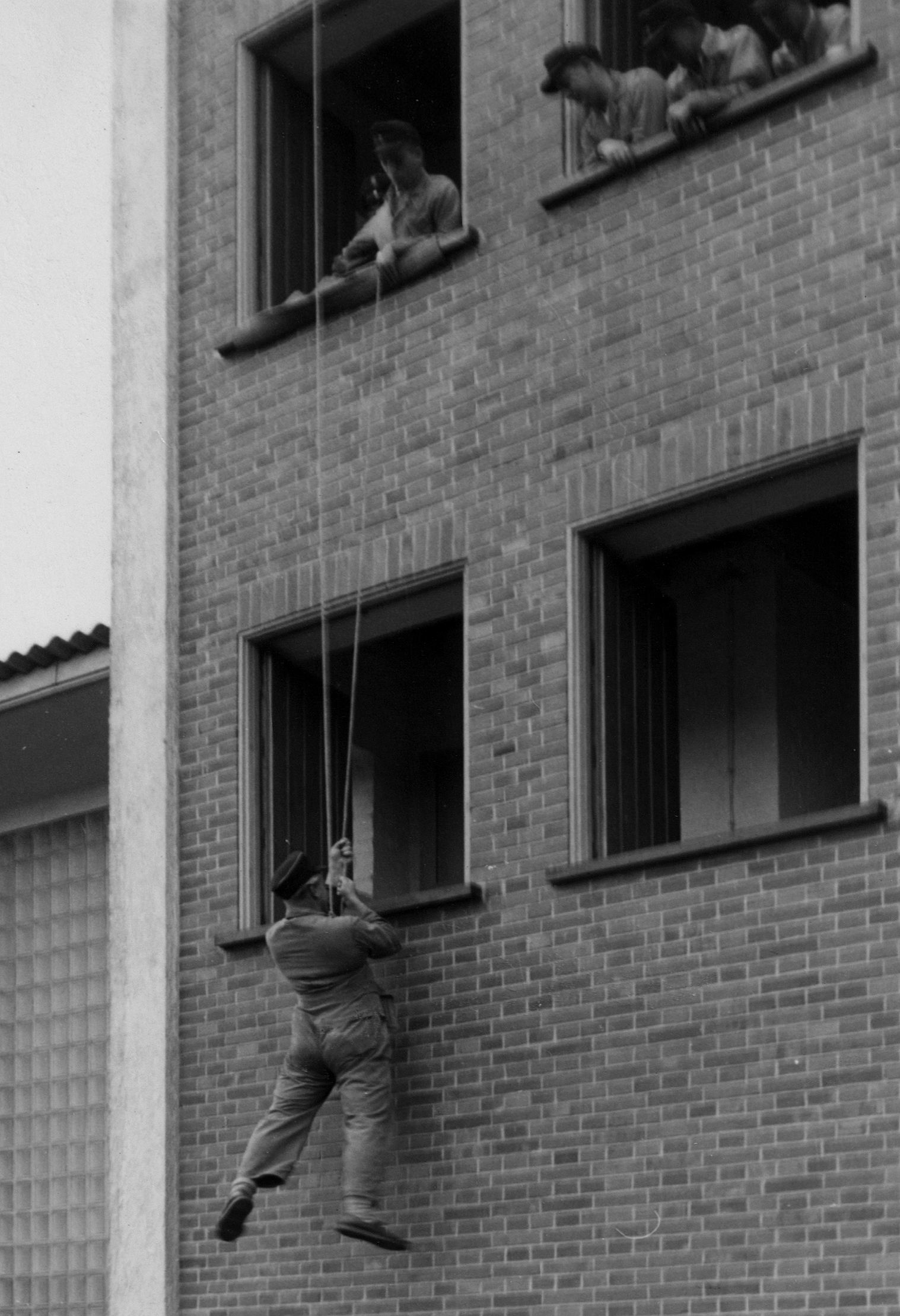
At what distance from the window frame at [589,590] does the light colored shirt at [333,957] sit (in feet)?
3.23

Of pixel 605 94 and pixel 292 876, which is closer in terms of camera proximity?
pixel 292 876

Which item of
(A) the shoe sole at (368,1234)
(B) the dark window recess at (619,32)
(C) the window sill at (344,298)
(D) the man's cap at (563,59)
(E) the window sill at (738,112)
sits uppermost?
(B) the dark window recess at (619,32)

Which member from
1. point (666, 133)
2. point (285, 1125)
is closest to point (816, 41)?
point (666, 133)

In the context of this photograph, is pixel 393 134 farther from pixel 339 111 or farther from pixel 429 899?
pixel 429 899

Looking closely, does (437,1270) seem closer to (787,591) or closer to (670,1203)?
(670,1203)

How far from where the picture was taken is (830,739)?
12266 mm

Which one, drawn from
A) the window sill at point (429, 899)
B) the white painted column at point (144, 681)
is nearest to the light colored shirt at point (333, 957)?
the window sill at point (429, 899)

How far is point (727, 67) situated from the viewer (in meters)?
11.3

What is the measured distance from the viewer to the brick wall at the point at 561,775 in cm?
1003

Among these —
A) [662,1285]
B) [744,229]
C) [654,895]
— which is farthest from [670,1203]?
[744,229]

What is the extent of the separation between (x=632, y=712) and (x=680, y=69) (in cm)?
296

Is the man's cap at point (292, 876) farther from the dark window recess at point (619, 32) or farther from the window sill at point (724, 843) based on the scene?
the dark window recess at point (619, 32)

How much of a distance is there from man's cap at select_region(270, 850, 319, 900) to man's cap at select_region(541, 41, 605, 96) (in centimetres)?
376

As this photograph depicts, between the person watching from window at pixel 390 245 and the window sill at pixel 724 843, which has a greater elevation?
the person watching from window at pixel 390 245
